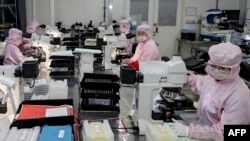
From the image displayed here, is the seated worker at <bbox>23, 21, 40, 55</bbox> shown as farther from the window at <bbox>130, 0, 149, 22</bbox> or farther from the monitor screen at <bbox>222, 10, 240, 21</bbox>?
the monitor screen at <bbox>222, 10, 240, 21</bbox>

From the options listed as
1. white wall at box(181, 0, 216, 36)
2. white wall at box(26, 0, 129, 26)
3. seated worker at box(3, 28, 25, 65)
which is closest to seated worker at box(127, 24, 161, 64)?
seated worker at box(3, 28, 25, 65)

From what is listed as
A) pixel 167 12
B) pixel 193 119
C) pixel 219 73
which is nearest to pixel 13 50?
pixel 193 119

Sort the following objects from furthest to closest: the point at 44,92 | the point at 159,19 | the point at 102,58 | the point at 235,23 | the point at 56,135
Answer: the point at 159,19
the point at 235,23
the point at 102,58
the point at 44,92
the point at 56,135

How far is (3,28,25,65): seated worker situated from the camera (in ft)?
14.7

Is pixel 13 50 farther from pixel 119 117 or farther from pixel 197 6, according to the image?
pixel 197 6

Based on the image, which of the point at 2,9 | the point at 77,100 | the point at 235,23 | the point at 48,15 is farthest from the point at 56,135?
the point at 235,23

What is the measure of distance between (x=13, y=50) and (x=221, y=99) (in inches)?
144

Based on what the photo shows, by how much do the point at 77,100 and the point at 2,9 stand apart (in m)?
4.72

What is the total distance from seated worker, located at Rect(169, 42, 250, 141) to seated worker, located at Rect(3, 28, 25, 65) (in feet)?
11.0

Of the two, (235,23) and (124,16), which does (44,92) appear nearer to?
(124,16)

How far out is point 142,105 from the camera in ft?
6.06

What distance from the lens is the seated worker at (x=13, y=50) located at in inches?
177

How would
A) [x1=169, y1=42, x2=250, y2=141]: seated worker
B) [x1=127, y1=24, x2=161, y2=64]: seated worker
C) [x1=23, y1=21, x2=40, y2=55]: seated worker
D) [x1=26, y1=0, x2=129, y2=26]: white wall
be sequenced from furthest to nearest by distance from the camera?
[x1=26, y1=0, x2=129, y2=26]: white wall → [x1=23, y1=21, x2=40, y2=55]: seated worker → [x1=127, y1=24, x2=161, y2=64]: seated worker → [x1=169, y1=42, x2=250, y2=141]: seated worker

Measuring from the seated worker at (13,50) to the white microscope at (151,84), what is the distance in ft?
10.3
